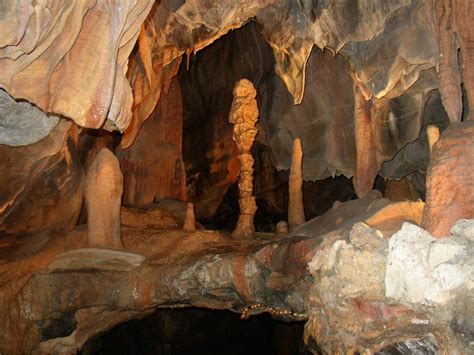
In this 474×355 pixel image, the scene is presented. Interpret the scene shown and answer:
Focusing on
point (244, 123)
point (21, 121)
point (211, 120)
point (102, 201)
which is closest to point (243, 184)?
point (244, 123)

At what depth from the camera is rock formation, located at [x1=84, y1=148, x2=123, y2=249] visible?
22.6 feet

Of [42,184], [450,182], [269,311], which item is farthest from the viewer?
[42,184]

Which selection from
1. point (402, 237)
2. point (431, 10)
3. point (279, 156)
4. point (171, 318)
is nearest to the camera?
point (402, 237)

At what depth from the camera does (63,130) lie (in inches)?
250

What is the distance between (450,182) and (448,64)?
177 cm

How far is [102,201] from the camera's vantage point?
6.89 metres

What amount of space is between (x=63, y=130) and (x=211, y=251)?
278 centimetres

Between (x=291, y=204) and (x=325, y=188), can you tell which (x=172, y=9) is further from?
(x=325, y=188)

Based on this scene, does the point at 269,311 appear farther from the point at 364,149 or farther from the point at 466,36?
the point at 466,36

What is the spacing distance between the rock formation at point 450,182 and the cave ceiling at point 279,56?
0.82 m

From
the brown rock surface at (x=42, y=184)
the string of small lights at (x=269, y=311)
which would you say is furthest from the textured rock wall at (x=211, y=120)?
the string of small lights at (x=269, y=311)

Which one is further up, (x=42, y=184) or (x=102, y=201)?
(x=42, y=184)

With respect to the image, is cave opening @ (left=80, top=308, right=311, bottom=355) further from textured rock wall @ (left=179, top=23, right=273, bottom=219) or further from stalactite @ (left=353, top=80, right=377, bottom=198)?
textured rock wall @ (left=179, top=23, right=273, bottom=219)

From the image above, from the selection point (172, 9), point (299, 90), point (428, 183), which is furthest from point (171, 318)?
point (428, 183)
